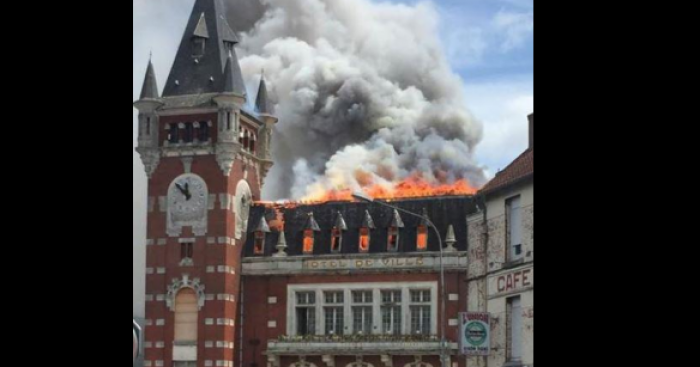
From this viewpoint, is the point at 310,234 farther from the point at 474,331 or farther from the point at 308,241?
the point at 474,331

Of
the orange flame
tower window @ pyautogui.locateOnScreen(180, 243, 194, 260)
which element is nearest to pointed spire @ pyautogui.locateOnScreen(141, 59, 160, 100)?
tower window @ pyautogui.locateOnScreen(180, 243, 194, 260)

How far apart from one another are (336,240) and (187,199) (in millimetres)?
6092

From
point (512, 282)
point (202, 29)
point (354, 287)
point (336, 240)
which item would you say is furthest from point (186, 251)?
point (512, 282)

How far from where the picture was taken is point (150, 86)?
54750mm

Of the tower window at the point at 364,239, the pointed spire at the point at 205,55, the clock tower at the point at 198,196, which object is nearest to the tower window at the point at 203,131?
the clock tower at the point at 198,196

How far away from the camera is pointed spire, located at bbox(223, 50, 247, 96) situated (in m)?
53.9

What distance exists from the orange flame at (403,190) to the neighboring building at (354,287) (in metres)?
0.84
